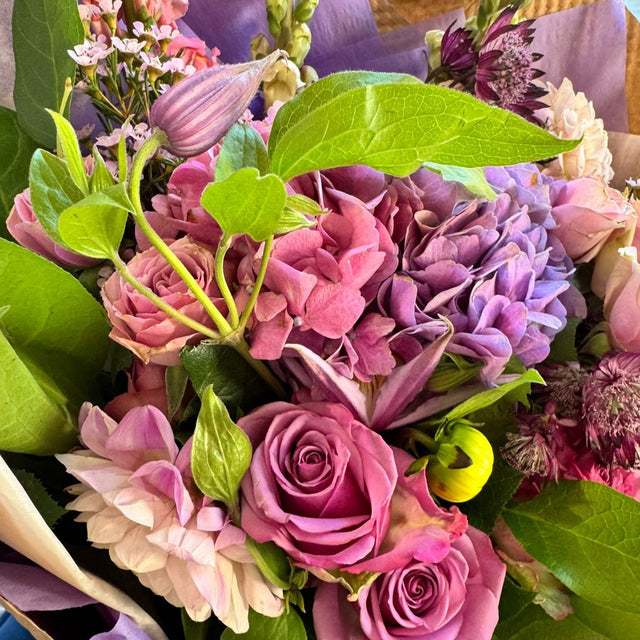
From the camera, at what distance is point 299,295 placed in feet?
1.13

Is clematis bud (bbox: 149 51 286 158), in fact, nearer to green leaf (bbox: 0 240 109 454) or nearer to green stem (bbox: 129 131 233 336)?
green stem (bbox: 129 131 233 336)

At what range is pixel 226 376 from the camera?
37 cm

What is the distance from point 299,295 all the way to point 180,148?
9 cm

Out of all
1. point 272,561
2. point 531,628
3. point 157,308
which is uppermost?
point 157,308

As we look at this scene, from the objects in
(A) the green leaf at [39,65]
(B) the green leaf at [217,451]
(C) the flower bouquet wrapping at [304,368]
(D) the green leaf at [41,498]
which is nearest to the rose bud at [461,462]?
(C) the flower bouquet wrapping at [304,368]

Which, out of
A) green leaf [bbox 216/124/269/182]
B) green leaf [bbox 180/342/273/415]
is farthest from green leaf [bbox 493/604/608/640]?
green leaf [bbox 216/124/269/182]

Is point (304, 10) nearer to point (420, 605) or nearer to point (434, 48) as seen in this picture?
point (434, 48)

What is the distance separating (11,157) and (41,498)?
228 mm

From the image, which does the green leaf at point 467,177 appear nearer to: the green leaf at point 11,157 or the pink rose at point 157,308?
the pink rose at point 157,308

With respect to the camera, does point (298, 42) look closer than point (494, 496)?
No

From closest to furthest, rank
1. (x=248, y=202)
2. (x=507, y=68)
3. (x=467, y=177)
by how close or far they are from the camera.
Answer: (x=248, y=202)
(x=467, y=177)
(x=507, y=68)

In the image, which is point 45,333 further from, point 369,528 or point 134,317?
point 369,528

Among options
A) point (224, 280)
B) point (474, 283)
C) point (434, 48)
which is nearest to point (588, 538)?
point (474, 283)

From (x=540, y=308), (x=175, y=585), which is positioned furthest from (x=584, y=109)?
(x=175, y=585)
